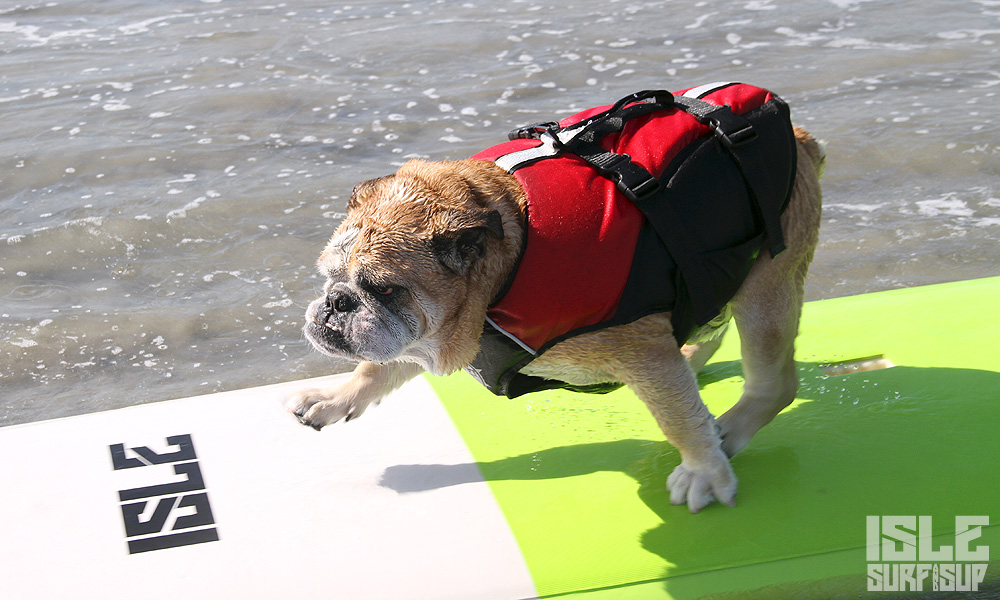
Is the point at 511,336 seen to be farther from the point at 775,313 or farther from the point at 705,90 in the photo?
the point at 705,90

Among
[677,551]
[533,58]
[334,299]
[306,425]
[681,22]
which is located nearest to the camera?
[334,299]

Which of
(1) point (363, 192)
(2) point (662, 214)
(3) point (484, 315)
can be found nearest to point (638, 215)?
(2) point (662, 214)

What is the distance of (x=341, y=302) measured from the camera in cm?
240

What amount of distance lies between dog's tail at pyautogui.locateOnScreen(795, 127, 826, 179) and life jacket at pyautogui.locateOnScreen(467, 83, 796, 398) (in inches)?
7.5

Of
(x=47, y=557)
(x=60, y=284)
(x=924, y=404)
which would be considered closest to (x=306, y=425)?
(x=47, y=557)

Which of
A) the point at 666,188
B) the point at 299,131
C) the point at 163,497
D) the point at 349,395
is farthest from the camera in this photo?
the point at 299,131

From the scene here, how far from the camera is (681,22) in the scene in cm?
1024

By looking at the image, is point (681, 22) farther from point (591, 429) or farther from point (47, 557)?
point (47, 557)

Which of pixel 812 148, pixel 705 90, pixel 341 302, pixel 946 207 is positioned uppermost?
pixel 705 90

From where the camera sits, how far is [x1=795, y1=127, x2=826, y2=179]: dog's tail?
3049mm

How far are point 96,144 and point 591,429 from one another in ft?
18.1

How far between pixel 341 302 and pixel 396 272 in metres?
0.18

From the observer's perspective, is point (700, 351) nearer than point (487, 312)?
No

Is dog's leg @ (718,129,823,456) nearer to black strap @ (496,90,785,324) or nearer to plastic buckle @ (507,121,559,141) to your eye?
black strap @ (496,90,785,324)
